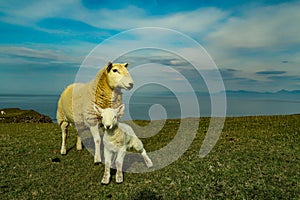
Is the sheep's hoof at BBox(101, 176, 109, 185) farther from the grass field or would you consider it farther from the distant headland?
the distant headland

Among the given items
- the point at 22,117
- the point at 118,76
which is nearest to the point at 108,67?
the point at 118,76

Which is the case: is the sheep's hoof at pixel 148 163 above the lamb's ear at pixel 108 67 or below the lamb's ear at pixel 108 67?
below

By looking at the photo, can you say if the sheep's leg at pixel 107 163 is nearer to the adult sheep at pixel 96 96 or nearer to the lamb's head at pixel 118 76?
the adult sheep at pixel 96 96

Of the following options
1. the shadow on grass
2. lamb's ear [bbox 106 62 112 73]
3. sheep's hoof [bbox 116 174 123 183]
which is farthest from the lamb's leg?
lamb's ear [bbox 106 62 112 73]

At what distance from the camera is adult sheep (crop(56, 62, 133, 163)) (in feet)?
33.1

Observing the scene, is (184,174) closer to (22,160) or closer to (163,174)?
(163,174)

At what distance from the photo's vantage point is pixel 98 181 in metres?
9.80

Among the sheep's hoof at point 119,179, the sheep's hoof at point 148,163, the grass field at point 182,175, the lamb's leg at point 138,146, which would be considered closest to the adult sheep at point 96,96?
the lamb's leg at point 138,146

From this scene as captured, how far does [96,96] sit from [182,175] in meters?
4.51

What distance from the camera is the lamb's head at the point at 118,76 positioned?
981cm

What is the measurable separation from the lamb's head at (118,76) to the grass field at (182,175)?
333 centimetres

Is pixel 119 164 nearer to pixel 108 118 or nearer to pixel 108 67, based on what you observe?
pixel 108 118

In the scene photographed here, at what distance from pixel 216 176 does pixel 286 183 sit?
2189 millimetres

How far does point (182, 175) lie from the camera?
9.66 meters
